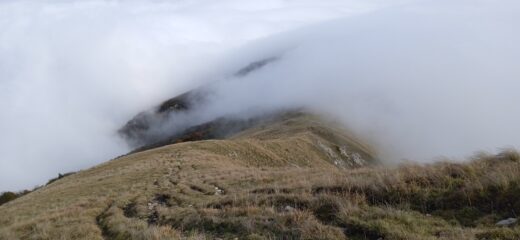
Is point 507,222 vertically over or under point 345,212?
under

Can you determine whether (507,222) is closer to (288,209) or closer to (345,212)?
(345,212)

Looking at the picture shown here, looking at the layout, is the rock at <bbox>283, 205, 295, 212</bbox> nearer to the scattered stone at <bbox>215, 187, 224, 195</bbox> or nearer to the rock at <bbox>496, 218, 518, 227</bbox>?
the rock at <bbox>496, 218, 518, 227</bbox>

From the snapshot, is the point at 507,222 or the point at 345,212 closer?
the point at 507,222

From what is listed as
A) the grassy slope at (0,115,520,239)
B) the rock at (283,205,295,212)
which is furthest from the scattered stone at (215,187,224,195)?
the rock at (283,205,295,212)

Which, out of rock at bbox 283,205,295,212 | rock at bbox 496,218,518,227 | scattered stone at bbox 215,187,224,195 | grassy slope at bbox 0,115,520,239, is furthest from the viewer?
scattered stone at bbox 215,187,224,195

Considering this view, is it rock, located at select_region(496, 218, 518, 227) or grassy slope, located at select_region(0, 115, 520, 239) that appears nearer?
rock, located at select_region(496, 218, 518, 227)

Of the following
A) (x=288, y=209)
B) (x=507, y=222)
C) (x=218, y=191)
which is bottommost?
(x=507, y=222)

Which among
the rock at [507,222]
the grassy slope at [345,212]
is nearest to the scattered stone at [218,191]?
the grassy slope at [345,212]

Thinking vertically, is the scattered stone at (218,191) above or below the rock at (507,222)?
above

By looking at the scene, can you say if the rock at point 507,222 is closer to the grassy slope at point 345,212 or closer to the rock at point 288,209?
the grassy slope at point 345,212

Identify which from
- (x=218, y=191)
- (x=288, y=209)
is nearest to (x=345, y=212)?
(x=288, y=209)

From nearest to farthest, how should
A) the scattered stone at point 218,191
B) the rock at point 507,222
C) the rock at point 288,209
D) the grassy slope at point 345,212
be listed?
the rock at point 507,222 < the grassy slope at point 345,212 < the rock at point 288,209 < the scattered stone at point 218,191

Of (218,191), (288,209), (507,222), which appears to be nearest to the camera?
(507,222)

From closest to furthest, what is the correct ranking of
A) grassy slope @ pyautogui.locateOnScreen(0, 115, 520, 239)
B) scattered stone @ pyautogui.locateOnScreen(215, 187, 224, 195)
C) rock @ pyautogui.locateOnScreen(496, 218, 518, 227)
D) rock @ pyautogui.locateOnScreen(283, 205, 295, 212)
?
rock @ pyautogui.locateOnScreen(496, 218, 518, 227)
grassy slope @ pyautogui.locateOnScreen(0, 115, 520, 239)
rock @ pyautogui.locateOnScreen(283, 205, 295, 212)
scattered stone @ pyautogui.locateOnScreen(215, 187, 224, 195)
